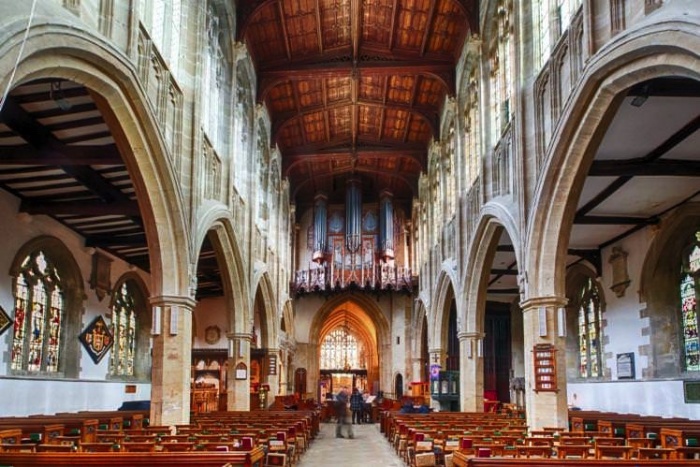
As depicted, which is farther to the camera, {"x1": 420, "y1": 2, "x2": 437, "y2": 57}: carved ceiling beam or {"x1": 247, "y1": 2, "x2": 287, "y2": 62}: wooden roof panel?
{"x1": 247, "y1": 2, "x2": 287, "y2": 62}: wooden roof panel

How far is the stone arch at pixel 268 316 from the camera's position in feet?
86.2

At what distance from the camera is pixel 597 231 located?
18.1 meters

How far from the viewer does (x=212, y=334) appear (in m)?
28.1

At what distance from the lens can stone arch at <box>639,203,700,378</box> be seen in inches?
635

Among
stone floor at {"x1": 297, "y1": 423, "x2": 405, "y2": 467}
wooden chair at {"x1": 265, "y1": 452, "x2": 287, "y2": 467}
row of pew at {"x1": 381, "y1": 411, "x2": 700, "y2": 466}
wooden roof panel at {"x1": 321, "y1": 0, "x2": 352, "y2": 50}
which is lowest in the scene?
stone floor at {"x1": 297, "y1": 423, "x2": 405, "y2": 467}

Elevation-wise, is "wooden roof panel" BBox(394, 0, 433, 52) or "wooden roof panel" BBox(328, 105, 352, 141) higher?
"wooden roof panel" BBox(394, 0, 433, 52)

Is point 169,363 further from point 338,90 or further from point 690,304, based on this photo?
point 338,90

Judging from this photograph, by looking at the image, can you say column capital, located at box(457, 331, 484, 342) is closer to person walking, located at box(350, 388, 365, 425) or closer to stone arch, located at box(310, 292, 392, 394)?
person walking, located at box(350, 388, 365, 425)

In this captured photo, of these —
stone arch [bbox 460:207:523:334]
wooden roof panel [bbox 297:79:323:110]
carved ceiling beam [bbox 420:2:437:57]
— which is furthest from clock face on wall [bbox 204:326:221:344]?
carved ceiling beam [bbox 420:2:437:57]

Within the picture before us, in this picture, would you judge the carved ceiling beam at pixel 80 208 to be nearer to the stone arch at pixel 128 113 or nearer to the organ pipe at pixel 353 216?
the stone arch at pixel 128 113

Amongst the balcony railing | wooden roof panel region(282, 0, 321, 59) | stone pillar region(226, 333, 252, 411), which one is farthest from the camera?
the balcony railing

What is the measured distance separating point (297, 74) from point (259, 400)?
1114 centimetres

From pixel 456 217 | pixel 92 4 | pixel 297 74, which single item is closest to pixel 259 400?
pixel 456 217

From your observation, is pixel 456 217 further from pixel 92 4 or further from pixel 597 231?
pixel 92 4
